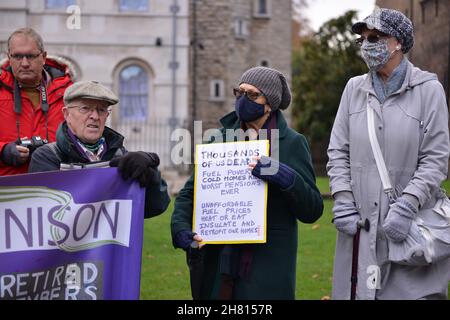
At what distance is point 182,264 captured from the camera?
13.0m

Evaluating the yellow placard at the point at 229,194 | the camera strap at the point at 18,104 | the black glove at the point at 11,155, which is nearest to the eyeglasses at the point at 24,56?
the camera strap at the point at 18,104

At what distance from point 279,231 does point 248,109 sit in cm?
79

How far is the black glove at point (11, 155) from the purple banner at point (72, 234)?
2.66 feet

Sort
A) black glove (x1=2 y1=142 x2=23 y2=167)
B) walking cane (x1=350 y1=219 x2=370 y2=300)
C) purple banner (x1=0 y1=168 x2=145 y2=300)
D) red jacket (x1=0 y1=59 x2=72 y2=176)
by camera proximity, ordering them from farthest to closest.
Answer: red jacket (x1=0 y1=59 x2=72 y2=176) → black glove (x1=2 y1=142 x2=23 y2=167) → walking cane (x1=350 y1=219 x2=370 y2=300) → purple banner (x1=0 y1=168 x2=145 y2=300)

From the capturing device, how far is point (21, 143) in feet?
22.4

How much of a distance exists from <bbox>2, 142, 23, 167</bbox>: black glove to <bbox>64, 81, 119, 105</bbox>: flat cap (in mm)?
751

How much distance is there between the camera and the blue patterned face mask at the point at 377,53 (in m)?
6.33

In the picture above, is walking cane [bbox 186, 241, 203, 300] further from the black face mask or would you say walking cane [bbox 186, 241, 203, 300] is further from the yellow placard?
the black face mask

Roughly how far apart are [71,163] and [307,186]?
1.47 metres

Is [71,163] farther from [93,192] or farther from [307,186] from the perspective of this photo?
[307,186]

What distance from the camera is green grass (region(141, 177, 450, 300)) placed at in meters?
11.1

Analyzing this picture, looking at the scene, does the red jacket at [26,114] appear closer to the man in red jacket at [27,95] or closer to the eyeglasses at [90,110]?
the man in red jacket at [27,95]

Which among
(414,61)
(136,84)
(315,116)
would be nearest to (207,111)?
(315,116)

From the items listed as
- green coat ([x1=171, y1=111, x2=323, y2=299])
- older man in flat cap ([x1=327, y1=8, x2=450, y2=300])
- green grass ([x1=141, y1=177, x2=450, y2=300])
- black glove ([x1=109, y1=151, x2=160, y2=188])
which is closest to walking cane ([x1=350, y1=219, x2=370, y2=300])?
older man in flat cap ([x1=327, y1=8, x2=450, y2=300])
